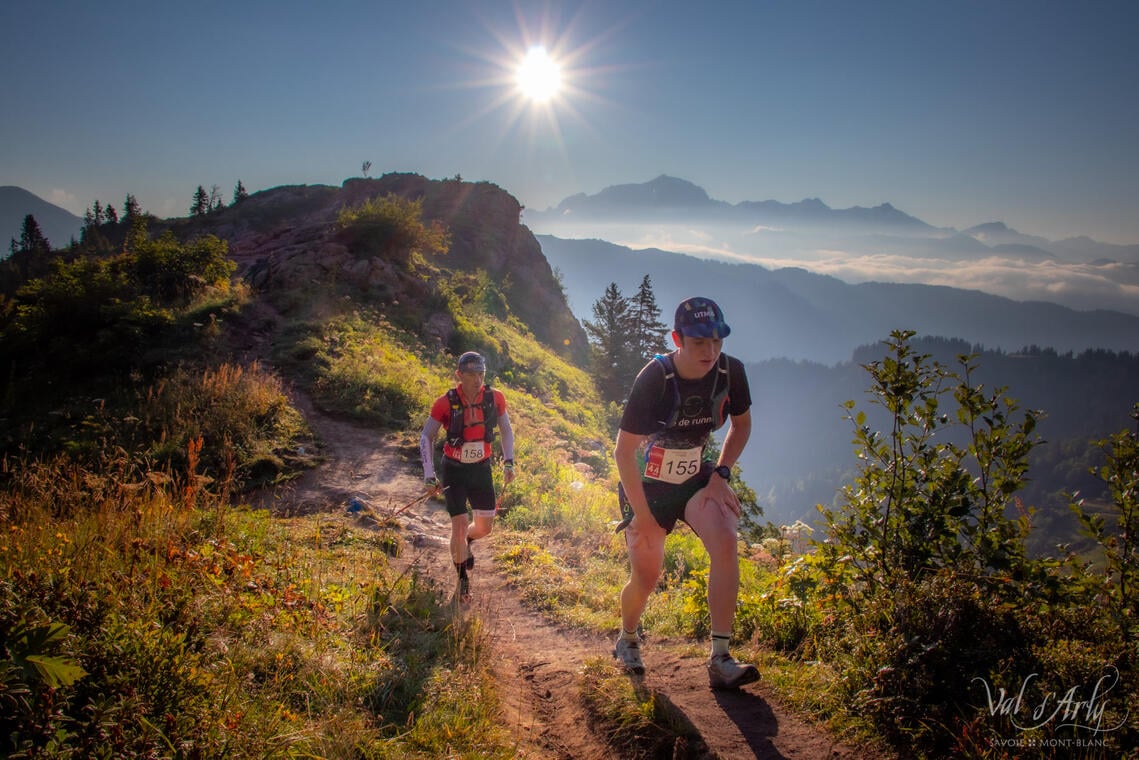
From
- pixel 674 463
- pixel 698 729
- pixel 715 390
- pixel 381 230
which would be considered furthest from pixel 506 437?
pixel 381 230

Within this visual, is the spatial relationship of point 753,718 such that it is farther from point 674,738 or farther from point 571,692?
point 571,692

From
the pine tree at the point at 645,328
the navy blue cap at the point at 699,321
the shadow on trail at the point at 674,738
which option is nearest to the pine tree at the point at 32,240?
the pine tree at the point at 645,328

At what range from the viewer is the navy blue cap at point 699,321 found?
3.55 metres

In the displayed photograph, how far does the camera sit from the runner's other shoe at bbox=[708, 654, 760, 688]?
3.41m

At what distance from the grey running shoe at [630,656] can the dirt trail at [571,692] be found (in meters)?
0.08

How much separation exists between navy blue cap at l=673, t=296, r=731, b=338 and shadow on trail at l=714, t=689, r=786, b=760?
2374mm

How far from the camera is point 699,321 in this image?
3.59 metres

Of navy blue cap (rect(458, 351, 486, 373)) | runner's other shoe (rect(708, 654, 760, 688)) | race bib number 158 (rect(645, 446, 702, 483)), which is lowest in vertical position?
runner's other shoe (rect(708, 654, 760, 688))

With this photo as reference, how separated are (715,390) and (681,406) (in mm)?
287

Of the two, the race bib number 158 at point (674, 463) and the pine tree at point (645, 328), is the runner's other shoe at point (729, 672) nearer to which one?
the race bib number 158 at point (674, 463)

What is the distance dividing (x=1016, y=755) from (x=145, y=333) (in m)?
17.8

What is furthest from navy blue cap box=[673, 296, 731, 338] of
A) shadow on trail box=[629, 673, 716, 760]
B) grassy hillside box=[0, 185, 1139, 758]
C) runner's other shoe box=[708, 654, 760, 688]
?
shadow on trail box=[629, 673, 716, 760]

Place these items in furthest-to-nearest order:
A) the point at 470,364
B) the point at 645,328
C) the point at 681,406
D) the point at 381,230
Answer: the point at 645,328 → the point at 381,230 → the point at 470,364 → the point at 681,406

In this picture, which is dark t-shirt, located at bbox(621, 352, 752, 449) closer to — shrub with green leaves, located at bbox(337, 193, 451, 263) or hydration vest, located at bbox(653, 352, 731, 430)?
hydration vest, located at bbox(653, 352, 731, 430)
